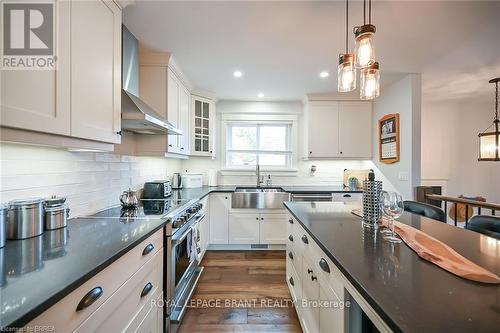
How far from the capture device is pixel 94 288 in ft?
2.73

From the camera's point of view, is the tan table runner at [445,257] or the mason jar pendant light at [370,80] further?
the mason jar pendant light at [370,80]

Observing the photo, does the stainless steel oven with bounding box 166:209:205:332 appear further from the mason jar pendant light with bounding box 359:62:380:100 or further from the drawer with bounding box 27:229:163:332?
the mason jar pendant light with bounding box 359:62:380:100

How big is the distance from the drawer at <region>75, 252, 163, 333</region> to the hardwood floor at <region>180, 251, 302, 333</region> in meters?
0.66

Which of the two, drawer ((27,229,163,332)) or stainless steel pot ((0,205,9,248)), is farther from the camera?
stainless steel pot ((0,205,9,248))

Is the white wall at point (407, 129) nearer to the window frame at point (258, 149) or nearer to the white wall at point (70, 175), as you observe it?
the window frame at point (258, 149)

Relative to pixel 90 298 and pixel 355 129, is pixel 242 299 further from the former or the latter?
pixel 355 129

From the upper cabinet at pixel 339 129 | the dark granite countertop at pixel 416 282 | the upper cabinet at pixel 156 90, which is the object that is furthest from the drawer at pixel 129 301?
the upper cabinet at pixel 339 129

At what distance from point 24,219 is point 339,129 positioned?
149 inches

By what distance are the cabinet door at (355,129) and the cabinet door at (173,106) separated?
Answer: 260 centimetres

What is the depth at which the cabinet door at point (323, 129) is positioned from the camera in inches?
144

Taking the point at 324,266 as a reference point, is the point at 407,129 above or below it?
above

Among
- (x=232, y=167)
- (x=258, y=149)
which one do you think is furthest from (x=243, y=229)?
(x=258, y=149)

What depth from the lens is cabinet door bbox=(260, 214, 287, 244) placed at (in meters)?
3.32

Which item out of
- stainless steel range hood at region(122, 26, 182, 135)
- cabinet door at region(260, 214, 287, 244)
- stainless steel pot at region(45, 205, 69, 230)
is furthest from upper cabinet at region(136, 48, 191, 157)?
cabinet door at region(260, 214, 287, 244)
